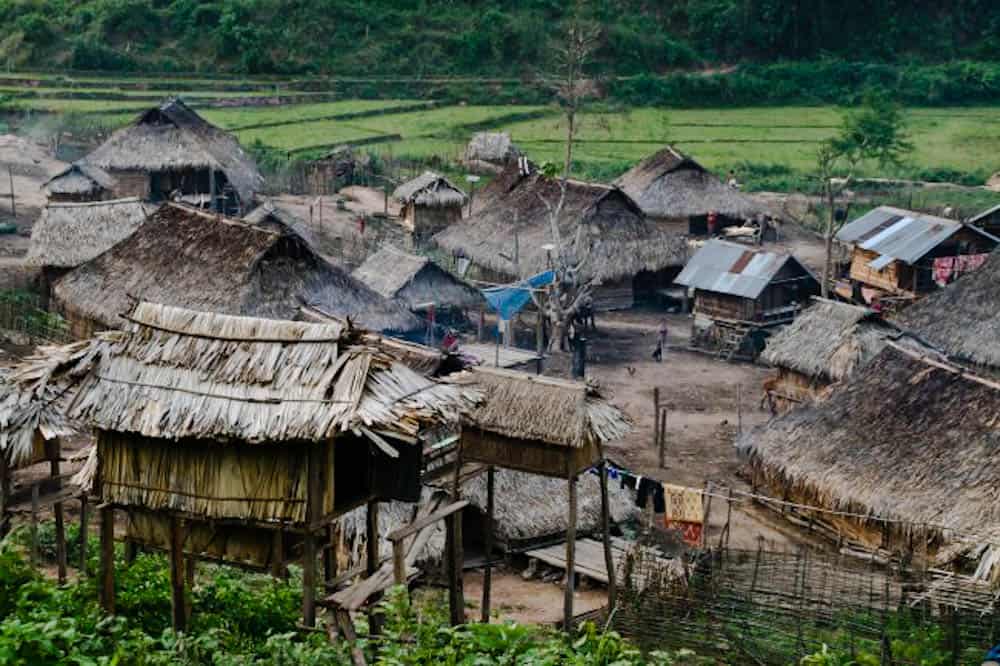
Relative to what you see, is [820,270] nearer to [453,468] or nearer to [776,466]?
[776,466]

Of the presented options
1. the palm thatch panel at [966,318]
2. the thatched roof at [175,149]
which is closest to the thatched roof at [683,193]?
the thatched roof at [175,149]

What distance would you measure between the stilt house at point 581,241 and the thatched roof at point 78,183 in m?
7.71

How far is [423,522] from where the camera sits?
11508 millimetres

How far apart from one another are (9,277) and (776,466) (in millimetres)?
15905

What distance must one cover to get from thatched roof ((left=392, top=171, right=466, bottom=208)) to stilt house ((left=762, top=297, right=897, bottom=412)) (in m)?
12.4

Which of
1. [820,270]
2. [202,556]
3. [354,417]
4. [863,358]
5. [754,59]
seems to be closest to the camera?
[354,417]

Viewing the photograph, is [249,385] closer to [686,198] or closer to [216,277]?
[216,277]

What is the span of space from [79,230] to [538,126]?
23.9 m

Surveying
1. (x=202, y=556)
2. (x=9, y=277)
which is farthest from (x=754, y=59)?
(x=202, y=556)

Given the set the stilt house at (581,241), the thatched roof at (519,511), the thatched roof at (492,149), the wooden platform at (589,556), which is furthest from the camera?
the thatched roof at (492,149)

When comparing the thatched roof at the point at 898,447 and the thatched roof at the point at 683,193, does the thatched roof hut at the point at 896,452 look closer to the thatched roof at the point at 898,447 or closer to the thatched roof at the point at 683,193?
the thatched roof at the point at 898,447

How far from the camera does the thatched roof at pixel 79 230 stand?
2633 centimetres

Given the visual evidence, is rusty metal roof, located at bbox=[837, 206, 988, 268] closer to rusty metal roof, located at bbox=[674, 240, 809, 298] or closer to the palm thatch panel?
rusty metal roof, located at bbox=[674, 240, 809, 298]

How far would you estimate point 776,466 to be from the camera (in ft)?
60.6
